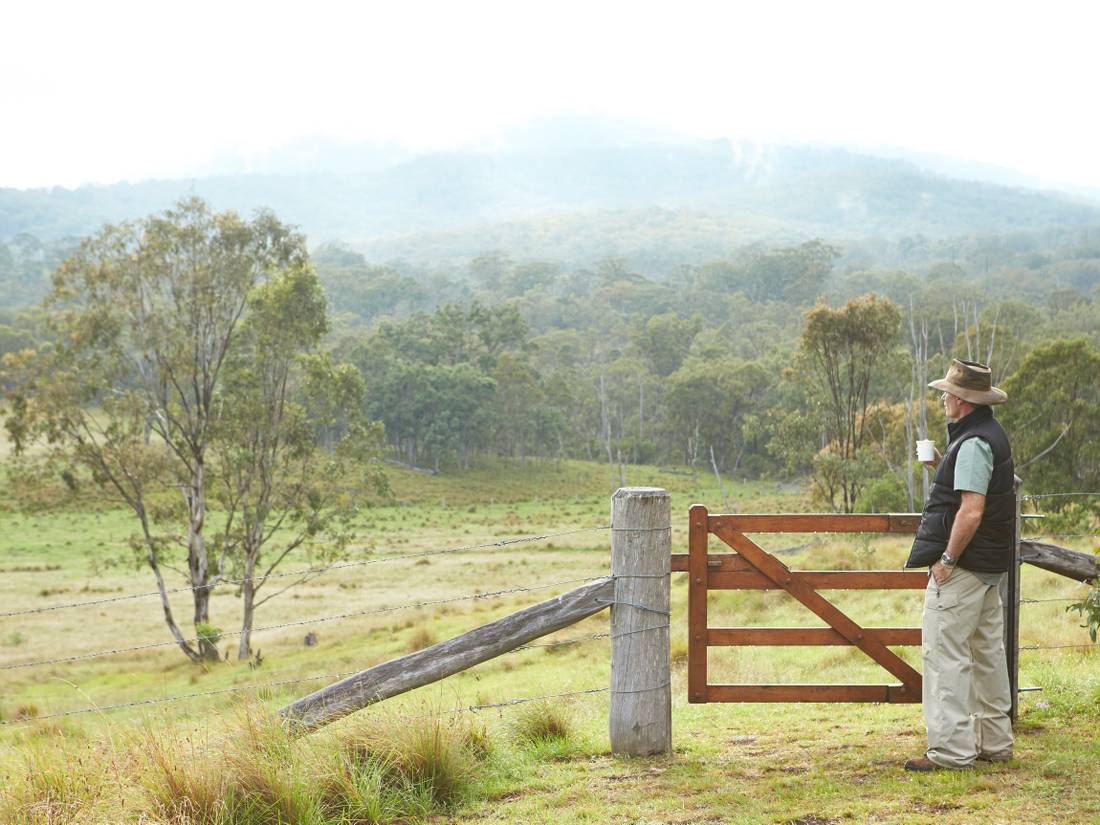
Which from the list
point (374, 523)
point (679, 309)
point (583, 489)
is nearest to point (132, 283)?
point (374, 523)

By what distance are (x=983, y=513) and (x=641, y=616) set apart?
194cm

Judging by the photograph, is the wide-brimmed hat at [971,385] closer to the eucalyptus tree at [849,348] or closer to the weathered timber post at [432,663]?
the weathered timber post at [432,663]

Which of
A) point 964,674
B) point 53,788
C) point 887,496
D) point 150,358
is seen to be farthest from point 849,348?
point 53,788

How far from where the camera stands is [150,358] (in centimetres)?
2570

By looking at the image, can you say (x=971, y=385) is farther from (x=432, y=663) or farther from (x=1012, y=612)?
(x=432, y=663)

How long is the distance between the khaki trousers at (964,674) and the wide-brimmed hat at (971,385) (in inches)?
36.8

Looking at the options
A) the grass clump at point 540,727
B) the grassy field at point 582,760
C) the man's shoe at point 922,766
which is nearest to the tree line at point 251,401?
the grassy field at point 582,760

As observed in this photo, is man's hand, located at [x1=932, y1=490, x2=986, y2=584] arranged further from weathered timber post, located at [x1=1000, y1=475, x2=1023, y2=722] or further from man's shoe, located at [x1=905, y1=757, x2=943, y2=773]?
man's shoe, located at [x1=905, y1=757, x2=943, y2=773]

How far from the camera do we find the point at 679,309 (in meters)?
134

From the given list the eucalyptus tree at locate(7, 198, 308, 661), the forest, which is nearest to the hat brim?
the eucalyptus tree at locate(7, 198, 308, 661)

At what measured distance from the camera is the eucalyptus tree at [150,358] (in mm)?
24828

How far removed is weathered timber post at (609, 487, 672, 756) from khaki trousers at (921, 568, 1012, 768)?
1458 millimetres

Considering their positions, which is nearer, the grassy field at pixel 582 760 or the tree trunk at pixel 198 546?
the grassy field at pixel 582 760

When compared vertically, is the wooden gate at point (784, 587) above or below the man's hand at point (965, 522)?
below
